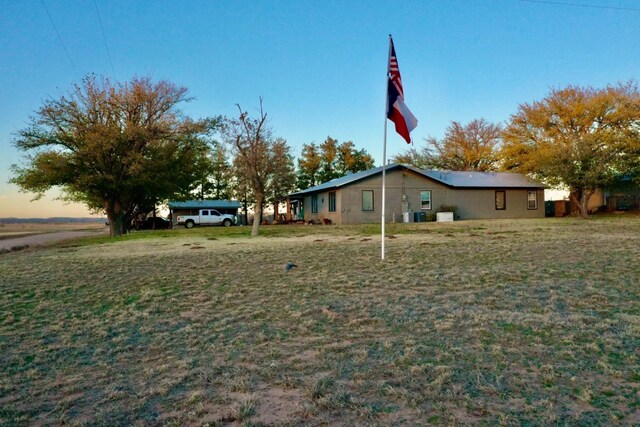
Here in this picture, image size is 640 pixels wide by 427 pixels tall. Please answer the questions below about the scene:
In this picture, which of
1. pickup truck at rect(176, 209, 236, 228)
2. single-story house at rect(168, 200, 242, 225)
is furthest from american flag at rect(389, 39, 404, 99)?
single-story house at rect(168, 200, 242, 225)

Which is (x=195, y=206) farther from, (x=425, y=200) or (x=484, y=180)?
(x=484, y=180)

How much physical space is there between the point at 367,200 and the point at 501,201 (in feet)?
36.0

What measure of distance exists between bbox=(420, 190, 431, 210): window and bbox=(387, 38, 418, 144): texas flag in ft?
68.8

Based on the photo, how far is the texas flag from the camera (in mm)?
9988

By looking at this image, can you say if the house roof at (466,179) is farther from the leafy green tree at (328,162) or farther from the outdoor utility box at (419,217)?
the leafy green tree at (328,162)

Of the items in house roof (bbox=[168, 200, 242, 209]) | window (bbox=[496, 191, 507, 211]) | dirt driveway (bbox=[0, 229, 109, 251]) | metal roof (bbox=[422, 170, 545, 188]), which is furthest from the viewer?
house roof (bbox=[168, 200, 242, 209])

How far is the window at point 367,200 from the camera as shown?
29.0 m

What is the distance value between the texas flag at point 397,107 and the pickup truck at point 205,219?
30039 mm

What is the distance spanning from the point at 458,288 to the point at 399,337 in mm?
2627

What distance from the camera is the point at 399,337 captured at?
418cm

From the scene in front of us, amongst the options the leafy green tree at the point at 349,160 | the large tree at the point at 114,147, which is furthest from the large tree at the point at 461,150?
the large tree at the point at 114,147

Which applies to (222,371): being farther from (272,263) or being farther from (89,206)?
(89,206)

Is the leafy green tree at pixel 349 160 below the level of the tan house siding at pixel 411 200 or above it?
above

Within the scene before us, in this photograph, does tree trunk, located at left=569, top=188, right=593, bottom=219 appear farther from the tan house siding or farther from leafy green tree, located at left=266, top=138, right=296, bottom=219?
leafy green tree, located at left=266, top=138, right=296, bottom=219
